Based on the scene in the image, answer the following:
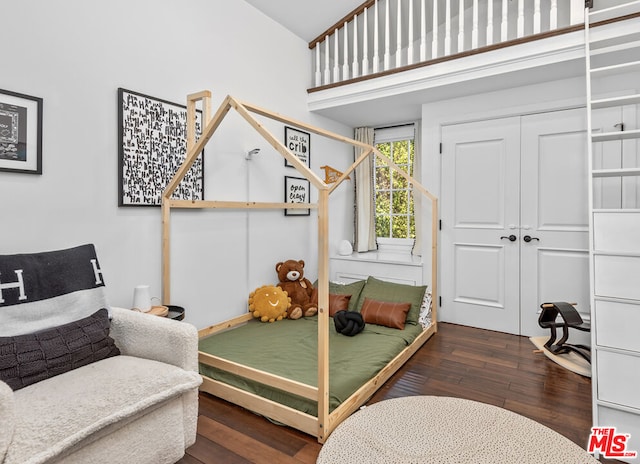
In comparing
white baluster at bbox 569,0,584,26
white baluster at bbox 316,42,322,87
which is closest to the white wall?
white baluster at bbox 316,42,322,87

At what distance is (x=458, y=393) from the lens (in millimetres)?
2262

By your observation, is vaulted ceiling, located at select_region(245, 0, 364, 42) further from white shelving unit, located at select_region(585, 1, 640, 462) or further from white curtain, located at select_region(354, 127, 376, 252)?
white shelving unit, located at select_region(585, 1, 640, 462)

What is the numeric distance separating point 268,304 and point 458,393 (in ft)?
5.39

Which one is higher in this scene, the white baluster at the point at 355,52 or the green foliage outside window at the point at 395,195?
the white baluster at the point at 355,52

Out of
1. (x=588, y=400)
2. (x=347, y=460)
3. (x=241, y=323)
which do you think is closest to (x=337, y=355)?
(x=241, y=323)

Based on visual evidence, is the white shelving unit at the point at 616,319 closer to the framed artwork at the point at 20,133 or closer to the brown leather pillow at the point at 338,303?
the brown leather pillow at the point at 338,303

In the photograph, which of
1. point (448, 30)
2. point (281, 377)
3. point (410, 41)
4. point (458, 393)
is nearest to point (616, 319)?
point (458, 393)

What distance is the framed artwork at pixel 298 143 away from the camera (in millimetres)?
3666

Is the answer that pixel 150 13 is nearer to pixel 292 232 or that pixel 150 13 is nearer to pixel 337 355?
pixel 292 232

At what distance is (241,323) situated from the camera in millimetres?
3148

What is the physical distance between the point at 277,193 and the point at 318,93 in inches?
47.4

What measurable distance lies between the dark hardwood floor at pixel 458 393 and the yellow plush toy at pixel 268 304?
1.00 metres

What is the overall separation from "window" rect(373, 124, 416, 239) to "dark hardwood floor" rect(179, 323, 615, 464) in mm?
1607

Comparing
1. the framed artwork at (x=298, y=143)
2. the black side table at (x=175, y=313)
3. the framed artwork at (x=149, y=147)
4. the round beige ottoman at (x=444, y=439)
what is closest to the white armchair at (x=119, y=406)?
the black side table at (x=175, y=313)
